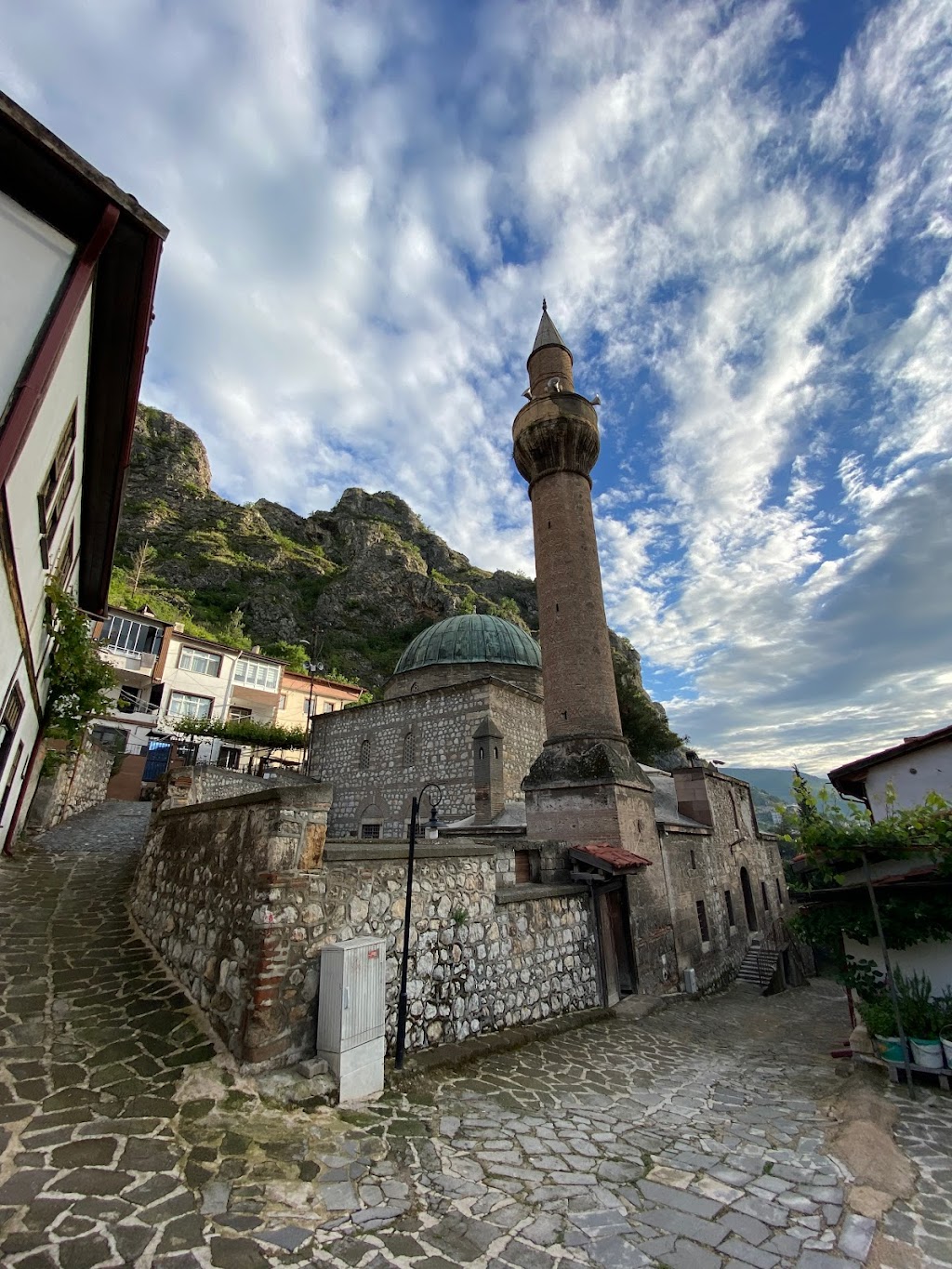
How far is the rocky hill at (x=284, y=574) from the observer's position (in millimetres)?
43156

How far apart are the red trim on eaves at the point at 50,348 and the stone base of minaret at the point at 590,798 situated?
10.2m

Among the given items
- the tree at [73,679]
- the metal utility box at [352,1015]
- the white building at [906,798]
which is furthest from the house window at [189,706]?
the white building at [906,798]

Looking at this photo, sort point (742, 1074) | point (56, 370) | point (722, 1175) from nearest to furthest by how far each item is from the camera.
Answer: point (722, 1175), point (56, 370), point (742, 1074)

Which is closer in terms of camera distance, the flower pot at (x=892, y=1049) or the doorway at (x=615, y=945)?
the flower pot at (x=892, y=1049)

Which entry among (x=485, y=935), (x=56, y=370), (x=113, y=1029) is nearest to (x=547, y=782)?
(x=485, y=935)

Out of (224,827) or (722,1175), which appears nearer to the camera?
(722,1175)

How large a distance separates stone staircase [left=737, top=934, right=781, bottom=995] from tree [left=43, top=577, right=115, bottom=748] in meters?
17.9

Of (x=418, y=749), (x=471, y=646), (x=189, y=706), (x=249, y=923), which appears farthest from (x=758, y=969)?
(x=189, y=706)

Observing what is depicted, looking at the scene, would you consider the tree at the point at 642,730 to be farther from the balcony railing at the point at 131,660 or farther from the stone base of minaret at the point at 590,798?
the balcony railing at the point at 131,660

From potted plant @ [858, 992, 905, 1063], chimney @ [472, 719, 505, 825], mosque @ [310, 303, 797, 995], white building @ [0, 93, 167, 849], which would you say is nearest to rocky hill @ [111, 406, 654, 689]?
mosque @ [310, 303, 797, 995]

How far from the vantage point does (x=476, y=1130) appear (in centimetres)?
418

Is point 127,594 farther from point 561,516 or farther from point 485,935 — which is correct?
point 485,935

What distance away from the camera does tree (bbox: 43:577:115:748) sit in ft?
33.6

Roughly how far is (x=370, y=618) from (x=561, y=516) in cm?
3515
